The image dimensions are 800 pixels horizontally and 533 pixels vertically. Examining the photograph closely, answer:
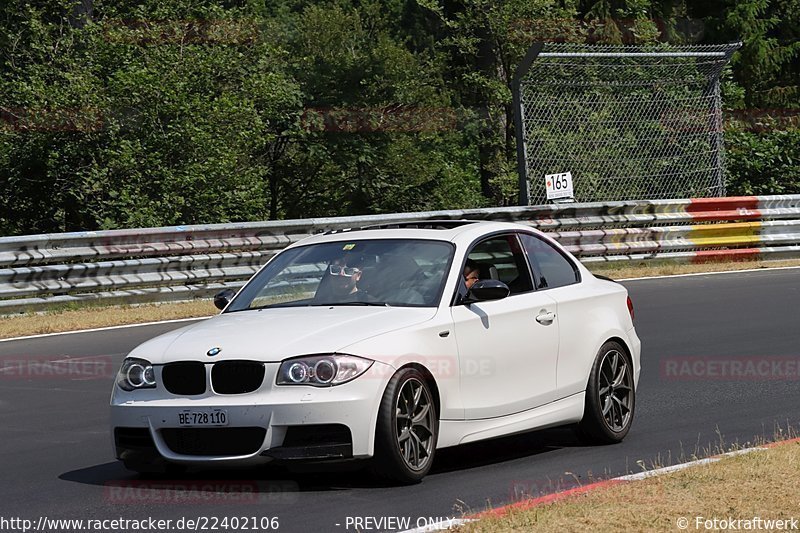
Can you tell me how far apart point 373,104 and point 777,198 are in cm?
1163

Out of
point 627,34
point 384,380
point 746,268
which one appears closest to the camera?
point 384,380

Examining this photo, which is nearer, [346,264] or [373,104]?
[346,264]

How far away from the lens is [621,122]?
23094 millimetres

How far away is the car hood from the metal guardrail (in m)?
9.95

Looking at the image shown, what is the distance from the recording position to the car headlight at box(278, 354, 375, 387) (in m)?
7.56

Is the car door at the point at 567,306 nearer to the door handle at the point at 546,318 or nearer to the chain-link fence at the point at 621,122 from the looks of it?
the door handle at the point at 546,318

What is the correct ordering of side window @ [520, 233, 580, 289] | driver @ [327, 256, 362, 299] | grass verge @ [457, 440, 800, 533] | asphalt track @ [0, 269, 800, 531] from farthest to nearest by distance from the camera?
side window @ [520, 233, 580, 289], driver @ [327, 256, 362, 299], asphalt track @ [0, 269, 800, 531], grass verge @ [457, 440, 800, 533]

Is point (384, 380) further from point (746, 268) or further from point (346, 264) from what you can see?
point (746, 268)

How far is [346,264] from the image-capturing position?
8.94m

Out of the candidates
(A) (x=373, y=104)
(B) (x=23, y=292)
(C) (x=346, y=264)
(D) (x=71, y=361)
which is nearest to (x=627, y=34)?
(A) (x=373, y=104)

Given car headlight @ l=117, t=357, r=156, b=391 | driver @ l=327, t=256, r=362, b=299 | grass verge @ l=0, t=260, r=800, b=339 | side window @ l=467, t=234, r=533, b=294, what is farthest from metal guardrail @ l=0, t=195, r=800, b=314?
car headlight @ l=117, t=357, r=156, b=391

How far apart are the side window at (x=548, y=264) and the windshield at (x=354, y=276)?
2.64ft

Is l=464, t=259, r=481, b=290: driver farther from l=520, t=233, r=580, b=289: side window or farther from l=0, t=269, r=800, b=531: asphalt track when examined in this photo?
l=0, t=269, r=800, b=531: asphalt track

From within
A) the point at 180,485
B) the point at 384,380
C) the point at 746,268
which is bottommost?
the point at 746,268
